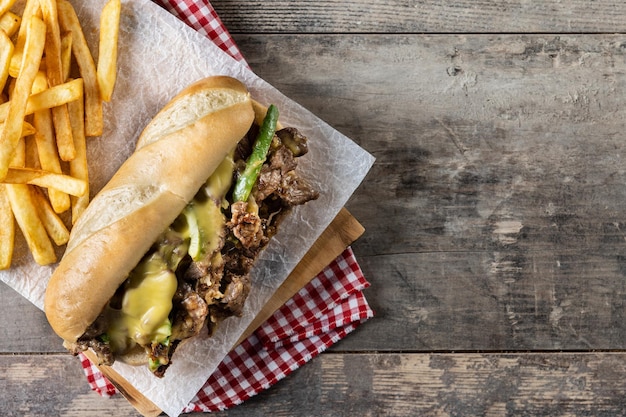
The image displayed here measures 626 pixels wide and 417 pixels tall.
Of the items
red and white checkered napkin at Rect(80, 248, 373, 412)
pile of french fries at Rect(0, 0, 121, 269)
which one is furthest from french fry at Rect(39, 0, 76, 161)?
red and white checkered napkin at Rect(80, 248, 373, 412)

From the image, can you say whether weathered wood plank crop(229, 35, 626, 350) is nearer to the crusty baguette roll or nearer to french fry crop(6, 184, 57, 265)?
the crusty baguette roll

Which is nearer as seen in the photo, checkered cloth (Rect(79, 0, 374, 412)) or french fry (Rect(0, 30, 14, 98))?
french fry (Rect(0, 30, 14, 98))

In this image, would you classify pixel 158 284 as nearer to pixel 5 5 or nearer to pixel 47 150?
pixel 47 150

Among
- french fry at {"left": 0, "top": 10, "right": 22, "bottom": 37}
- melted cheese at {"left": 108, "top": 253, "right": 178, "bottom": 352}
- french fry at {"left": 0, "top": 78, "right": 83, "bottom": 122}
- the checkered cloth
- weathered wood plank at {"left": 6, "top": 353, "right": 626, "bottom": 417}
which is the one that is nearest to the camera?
melted cheese at {"left": 108, "top": 253, "right": 178, "bottom": 352}

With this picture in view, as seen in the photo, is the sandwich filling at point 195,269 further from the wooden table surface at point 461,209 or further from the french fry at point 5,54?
the french fry at point 5,54

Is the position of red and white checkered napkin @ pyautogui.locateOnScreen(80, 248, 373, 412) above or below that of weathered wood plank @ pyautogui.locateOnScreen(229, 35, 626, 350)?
below

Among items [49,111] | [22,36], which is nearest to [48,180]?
[49,111]

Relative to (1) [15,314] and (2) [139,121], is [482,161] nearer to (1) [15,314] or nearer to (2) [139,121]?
(2) [139,121]
